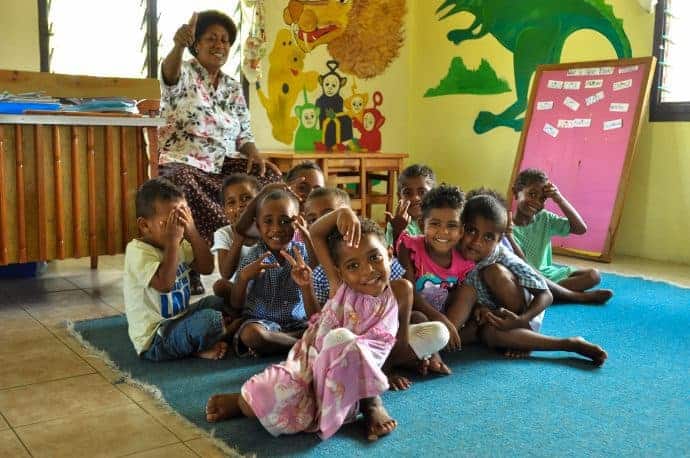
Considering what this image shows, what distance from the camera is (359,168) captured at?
535 cm

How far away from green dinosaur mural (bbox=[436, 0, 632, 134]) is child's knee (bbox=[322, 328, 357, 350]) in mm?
3748

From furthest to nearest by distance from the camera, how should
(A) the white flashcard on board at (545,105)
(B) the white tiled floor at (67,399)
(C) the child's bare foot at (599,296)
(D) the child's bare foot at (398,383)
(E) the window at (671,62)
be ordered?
(A) the white flashcard on board at (545,105)
(E) the window at (671,62)
(C) the child's bare foot at (599,296)
(D) the child's bare foot at (398,383)
(B) the white tiled floor at (67,399)

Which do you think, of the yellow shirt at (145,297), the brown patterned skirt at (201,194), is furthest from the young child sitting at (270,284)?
the brown patterned skirt at (201,194)

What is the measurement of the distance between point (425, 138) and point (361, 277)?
4.50 meters

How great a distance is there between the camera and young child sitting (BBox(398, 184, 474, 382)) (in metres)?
2.53

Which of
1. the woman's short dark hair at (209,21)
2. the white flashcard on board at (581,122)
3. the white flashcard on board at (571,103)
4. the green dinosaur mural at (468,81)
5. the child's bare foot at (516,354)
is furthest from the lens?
the green dinosaur mural at (468,81)

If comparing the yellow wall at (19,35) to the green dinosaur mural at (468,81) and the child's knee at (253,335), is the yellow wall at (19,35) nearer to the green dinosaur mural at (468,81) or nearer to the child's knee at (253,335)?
the child's knee at (253,335)

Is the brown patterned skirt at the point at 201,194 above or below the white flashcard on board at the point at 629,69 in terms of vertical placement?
below

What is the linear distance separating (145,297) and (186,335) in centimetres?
20

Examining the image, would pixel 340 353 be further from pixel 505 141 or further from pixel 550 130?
pixel 505 141

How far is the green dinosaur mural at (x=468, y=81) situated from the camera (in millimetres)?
5562

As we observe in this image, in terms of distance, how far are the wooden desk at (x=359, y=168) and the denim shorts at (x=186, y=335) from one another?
103 inches

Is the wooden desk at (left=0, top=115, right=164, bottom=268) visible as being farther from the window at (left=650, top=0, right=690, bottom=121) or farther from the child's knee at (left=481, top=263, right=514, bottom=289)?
the window at (left=650, top=0, right=690, bottom=121)

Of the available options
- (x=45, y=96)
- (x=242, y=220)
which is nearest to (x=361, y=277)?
(x=242, y=220)
